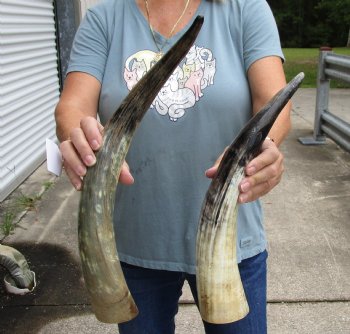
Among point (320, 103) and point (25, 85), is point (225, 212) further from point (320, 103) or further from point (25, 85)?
point (320, 103)

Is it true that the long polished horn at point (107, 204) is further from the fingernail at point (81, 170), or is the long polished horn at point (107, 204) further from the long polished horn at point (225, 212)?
the long polished horn at point (225, 212)

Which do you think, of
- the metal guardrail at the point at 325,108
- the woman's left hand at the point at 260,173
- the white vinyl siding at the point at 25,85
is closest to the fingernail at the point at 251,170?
the woman's left hand at the point at 260,173

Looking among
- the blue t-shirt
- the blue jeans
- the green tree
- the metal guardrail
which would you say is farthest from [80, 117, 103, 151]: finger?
the green tree

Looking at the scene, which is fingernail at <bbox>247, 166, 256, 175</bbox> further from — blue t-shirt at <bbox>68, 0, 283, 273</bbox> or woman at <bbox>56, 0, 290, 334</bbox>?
blue t-shirt at <bbox>68, 0, 283, 273</bbox>

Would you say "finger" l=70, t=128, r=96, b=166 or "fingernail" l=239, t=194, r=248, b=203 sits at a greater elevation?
"finger" l=70, t=128, r=96, b=166

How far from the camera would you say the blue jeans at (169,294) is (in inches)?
72.5

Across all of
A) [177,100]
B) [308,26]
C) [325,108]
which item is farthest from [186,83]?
[308,26]

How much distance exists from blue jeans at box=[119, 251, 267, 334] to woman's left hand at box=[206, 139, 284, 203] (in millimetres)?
565

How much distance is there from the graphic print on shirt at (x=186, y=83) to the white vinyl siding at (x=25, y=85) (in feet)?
13.3

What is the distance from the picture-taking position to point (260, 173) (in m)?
1.28

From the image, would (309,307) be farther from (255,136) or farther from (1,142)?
(1,142)

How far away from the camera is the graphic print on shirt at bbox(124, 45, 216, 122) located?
1.68 metres

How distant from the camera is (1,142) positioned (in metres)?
5.53

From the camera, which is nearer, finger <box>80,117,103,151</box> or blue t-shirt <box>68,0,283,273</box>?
finger <box>80,117,103,151</box>
